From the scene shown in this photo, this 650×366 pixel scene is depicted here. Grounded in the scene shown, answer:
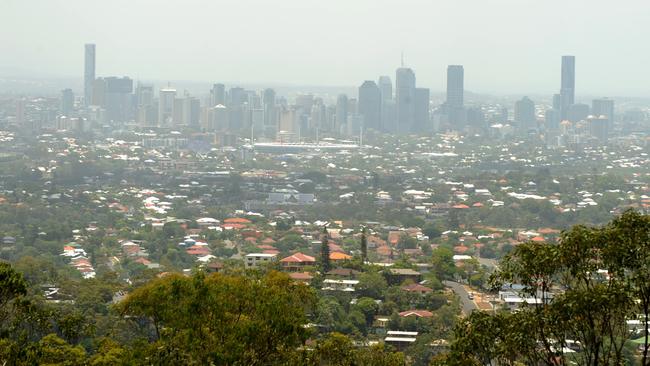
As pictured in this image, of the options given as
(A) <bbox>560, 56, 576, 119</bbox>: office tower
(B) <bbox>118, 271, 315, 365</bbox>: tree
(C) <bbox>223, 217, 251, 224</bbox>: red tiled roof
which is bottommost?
(C) <bbox>223, 217, 251, 224</bbox>: red tiled roof

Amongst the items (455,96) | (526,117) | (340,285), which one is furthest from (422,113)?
(340,285)

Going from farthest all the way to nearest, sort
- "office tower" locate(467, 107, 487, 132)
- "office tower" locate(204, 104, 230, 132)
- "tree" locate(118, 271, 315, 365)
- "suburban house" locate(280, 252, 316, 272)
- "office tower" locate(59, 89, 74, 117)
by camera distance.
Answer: "office tower" locate(467, 107, 487, 132)
"office tower" locate(59, 89, 74, 117)
"office tower" locate(204, 104, 230, 132)
"suburban house" locate(280, 252, 316, 272)
"tree" locate(118, 271, 315, 365)

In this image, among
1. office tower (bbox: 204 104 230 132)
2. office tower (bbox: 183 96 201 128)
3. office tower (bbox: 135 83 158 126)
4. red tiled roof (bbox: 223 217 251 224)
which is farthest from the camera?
office tower (bbox: 135 83 158 126)

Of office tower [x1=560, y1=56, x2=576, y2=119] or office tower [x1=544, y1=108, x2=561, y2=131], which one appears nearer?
office tower [x1=544, y1=108, x2=561, y2=131]

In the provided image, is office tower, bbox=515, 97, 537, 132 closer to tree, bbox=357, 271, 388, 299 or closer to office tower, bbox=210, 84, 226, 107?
office tower, bbox=210, 84, 226, 107

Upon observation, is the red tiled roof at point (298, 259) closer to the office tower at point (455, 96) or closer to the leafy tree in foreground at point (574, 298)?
the leafy tree in foreground at point (574, 298)

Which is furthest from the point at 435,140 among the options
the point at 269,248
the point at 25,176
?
the point at 269,248

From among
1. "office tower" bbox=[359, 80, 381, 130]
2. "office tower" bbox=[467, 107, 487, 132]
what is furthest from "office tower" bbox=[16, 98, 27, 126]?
"office tower" bbox=[467, 107, 487, 132]
